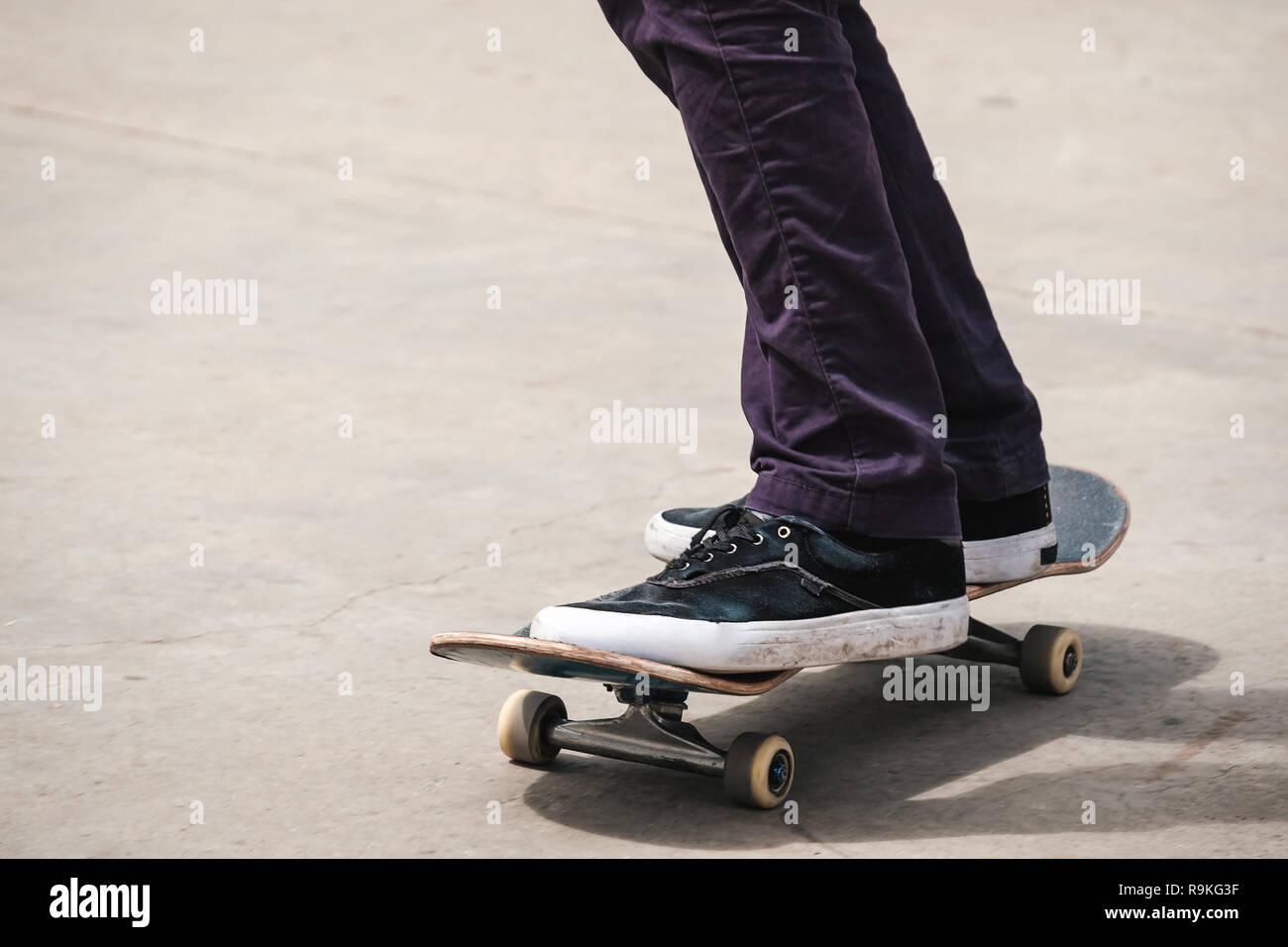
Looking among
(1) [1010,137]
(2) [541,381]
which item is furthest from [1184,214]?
(2) [541,381]

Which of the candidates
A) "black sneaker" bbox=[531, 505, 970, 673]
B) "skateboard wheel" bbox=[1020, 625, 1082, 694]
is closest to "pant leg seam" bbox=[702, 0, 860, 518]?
"black sneaker" bbox=[531, 505, 970, 673]

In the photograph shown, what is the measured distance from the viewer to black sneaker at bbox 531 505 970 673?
171cm

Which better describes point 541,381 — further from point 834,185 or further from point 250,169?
point 250,169

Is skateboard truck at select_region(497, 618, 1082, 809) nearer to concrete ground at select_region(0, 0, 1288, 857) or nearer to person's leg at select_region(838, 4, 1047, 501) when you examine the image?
concrete ground at select_region(0, 0, 1288, 857)

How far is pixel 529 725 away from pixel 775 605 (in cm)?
31

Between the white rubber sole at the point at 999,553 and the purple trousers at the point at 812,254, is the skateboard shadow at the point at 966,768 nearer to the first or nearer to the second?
the white rubber sole at the point at 999,553

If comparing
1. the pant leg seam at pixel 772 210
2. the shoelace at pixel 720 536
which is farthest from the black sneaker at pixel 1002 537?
the pant leg seam at pixel 772 210

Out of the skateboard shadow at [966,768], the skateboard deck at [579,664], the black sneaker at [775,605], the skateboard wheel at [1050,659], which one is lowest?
the skateboard shadow at [966,768]

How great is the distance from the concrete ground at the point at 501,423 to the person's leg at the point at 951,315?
31 cm

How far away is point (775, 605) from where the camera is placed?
69.3 inches

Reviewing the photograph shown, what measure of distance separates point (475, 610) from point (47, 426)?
116 centimetres

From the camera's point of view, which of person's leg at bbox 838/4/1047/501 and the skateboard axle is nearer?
the skateboard axle

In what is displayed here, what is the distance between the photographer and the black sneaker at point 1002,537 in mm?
2035

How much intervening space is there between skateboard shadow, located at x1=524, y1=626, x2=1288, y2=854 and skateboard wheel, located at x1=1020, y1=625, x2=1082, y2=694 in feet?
0.07
